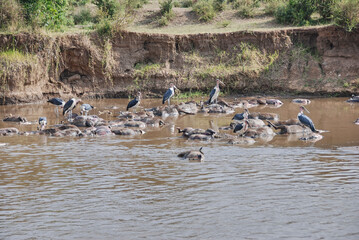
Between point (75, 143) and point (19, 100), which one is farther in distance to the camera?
point (19, 100)

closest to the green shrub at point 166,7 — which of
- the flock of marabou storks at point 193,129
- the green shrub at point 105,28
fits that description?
the green shrub at point 105,28

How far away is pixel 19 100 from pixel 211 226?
17.2m

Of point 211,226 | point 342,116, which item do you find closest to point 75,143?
point 211,226

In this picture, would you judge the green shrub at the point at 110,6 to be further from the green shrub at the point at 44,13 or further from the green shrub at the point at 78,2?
the green shrub at the point at 78,2

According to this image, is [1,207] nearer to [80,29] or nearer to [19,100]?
[19,100]

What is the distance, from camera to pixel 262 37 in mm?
26031

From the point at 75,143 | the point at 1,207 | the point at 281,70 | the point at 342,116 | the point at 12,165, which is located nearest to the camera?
the point at 1,207

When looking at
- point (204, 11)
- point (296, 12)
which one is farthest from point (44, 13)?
point (296, 12)

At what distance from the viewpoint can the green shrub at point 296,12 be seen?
2712 cm

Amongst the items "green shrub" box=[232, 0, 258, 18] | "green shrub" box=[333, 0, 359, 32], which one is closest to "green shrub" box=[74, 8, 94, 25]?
"green shrub" box=[232, 0, 258, 18]

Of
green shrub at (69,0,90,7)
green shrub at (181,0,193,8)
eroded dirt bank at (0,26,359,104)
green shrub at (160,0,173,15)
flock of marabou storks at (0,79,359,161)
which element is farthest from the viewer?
green shrub at (181,0,193,8)

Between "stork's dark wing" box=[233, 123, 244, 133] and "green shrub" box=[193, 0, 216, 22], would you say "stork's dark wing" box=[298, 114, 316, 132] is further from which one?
"green shrub" box=[193, 0, 216, 22]

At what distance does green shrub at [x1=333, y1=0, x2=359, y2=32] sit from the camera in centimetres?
2511

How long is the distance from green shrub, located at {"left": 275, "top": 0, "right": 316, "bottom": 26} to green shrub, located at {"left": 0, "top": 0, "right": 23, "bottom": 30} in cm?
1221
